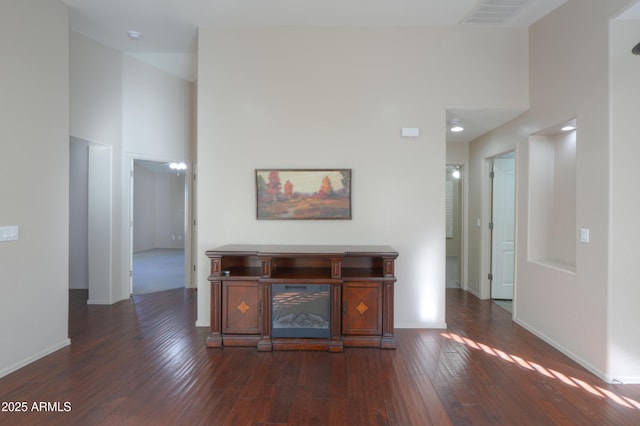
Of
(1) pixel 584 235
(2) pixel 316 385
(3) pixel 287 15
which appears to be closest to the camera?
(2) pixel 316 385

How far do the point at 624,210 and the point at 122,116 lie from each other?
6009mm

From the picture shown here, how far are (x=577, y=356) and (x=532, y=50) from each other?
10.7ft

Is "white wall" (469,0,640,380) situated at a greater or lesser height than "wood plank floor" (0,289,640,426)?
greater

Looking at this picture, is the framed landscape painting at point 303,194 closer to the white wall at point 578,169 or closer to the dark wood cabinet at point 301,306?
the dark wood cabinet at point 301,306

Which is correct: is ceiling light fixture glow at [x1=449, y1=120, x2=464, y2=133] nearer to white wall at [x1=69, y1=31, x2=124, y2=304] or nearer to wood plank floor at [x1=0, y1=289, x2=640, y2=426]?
wood plank floor at [x1=0, y1=289, x2=640, y2=426]

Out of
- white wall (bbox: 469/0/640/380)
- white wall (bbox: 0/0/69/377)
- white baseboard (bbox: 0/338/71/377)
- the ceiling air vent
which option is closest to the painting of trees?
white wall (bbox: 0/0/69/377)

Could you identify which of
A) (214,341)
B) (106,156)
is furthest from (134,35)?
(214,341)

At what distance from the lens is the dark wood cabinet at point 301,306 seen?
3133 millimetres

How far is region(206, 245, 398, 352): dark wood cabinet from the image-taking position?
10.3 ft

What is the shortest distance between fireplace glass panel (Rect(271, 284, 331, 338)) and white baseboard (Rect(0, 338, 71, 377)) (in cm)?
210

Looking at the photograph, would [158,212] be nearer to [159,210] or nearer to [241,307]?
[159,210]

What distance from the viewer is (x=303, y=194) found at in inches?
146

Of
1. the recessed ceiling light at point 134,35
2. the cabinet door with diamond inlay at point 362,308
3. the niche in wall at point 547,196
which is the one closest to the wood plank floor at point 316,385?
the cabinet door with diamond inlay at point 362,308

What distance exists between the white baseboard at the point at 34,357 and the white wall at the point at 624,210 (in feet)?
16.3
